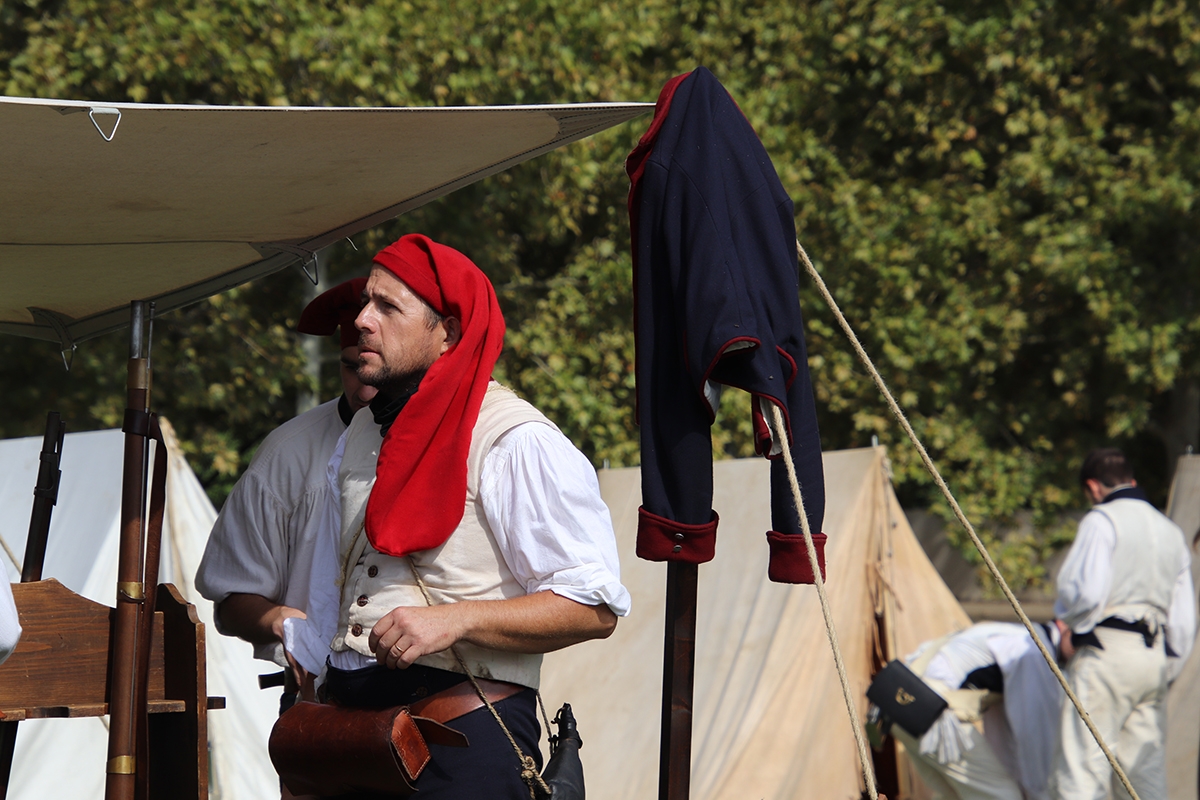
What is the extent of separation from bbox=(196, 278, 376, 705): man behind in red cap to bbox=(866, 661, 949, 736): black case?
3.06m

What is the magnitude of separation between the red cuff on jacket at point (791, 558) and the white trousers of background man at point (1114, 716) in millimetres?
3468

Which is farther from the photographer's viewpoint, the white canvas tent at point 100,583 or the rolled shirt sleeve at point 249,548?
the white canvas tent at point 100,583

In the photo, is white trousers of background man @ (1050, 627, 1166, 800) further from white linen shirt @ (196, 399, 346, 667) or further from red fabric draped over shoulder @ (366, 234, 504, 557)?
red fabric draped over shoulder @ (366, 234, 504, 557)

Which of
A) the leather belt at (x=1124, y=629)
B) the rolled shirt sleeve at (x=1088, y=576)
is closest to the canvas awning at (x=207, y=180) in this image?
the rolled shirt sleeve at (x=1088, y=576)

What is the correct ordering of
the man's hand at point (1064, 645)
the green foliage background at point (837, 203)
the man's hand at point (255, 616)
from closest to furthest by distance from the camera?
the man's hand at point (255, 616)
the man's hand at point (1064, 645)
the green foliage background at point (837, 203)

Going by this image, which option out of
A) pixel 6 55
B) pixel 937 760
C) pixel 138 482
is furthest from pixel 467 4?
pixel 138 482

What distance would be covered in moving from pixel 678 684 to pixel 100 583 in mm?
3209

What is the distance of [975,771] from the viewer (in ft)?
16.4

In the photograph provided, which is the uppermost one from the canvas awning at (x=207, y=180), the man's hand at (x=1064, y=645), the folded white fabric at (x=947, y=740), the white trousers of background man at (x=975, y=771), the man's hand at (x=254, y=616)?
the canvas awning at (x=207, y=180)

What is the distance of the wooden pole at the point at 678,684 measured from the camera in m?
1.90

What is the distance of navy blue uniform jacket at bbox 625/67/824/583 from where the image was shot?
186 centimetres

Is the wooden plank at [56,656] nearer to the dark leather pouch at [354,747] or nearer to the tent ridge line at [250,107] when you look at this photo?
the dark leather pouch at [354,747]

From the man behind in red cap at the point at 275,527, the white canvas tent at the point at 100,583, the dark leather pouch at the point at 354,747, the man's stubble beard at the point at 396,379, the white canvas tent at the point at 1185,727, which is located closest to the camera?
the dark leather pouch at the point at 354,747

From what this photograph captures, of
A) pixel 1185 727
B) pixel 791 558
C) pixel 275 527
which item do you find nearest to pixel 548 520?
pixel 791 558
